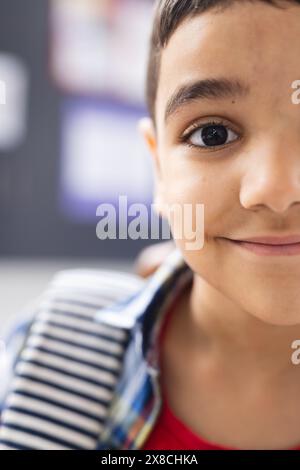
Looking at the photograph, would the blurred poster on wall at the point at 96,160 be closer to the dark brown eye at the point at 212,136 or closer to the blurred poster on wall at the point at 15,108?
the blurred poster on wall at the point at 15,108

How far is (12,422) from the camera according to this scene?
65 cm

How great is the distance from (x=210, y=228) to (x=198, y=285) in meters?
0.16

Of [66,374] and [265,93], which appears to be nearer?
[265,93]

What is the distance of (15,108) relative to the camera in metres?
2.02

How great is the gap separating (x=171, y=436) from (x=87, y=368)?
119 millimetres

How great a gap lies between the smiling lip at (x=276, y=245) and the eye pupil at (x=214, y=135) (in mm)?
100

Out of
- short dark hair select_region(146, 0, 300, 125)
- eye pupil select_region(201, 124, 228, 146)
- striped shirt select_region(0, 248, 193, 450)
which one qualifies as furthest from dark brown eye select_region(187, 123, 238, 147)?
striped shirt select_region(0, 248, 193, 450)

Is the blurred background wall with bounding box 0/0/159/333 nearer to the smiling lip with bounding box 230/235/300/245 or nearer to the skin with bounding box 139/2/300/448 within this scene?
the skin with bounding box 139/2/300/448

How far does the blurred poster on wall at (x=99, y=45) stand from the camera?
200 centimetres

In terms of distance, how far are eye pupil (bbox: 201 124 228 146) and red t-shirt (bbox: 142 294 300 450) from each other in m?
0.29

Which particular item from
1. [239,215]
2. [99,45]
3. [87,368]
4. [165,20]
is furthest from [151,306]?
[99,45]
